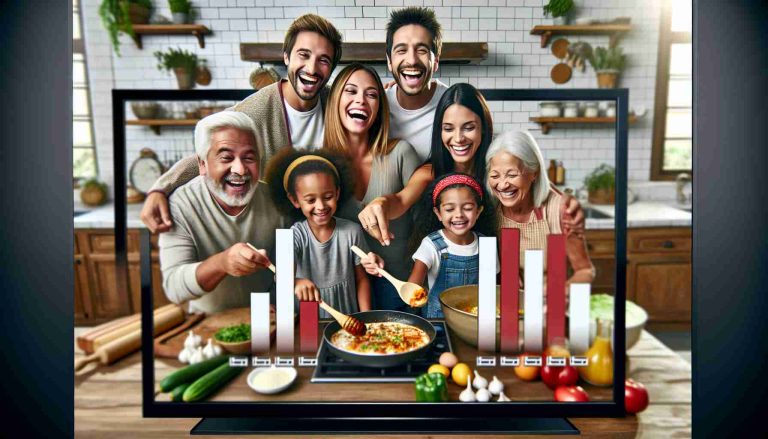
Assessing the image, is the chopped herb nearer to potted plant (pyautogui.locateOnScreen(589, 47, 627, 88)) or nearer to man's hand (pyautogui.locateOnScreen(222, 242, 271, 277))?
man's hand (pyautogui.locateOnScreen(222, 242, 271, 277))

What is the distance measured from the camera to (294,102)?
1320mm

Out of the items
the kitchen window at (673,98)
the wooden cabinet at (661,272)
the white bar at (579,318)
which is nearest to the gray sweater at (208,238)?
the white bar at (579,318)

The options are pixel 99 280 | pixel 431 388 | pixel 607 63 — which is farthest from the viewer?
pixel 99 280

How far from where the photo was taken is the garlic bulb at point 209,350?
134 cm

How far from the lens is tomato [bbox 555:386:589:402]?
1.34 metres

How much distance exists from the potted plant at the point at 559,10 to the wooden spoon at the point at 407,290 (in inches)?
31.7

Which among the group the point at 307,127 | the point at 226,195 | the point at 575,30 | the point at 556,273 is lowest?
the point at 556,273

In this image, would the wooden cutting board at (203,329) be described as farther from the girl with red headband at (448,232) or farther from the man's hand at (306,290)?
the girl with red headband at (448,232)

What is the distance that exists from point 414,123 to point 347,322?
1.86 feet

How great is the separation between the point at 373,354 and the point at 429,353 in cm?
16

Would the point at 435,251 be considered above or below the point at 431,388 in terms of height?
above

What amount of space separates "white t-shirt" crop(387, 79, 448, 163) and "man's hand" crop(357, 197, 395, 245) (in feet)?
0.54

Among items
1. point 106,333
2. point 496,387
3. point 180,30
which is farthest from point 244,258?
point 496,387

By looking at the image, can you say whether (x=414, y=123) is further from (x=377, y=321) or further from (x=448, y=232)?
(x=377, y=321)
